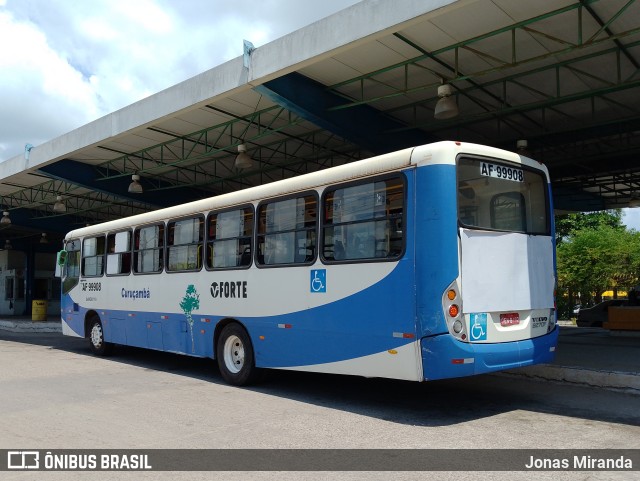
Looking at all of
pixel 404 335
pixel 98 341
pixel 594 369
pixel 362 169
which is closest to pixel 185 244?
pixel 362 169

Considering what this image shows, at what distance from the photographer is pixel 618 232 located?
121ft

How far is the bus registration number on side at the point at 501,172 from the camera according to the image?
24.4ft

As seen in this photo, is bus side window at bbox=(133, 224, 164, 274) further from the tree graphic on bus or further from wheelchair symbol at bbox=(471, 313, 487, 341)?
wheelchair symbol at bbox=(471, 313, 487, 341)

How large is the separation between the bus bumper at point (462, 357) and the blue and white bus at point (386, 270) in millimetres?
16

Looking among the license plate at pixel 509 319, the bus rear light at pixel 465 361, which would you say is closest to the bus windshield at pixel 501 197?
the license plate at pixel 509 319

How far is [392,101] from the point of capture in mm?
14250

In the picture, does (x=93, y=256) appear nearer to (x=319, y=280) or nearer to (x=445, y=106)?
(x=319, y=280)

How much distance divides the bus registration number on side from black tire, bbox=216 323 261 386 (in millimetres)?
4568

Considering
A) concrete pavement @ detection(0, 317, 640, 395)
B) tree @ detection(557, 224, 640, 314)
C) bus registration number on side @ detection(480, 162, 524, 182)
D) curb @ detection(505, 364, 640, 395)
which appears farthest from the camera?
tree @ detection(557, 224, 640, 314)

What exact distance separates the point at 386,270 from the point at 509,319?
5.53 feet

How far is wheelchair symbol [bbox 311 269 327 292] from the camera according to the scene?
8.14 metres

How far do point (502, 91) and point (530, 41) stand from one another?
2.66 metres

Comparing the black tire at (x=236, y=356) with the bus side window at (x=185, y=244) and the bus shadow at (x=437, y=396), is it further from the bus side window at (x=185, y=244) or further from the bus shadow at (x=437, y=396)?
the bus side window at (x=185, y=244)

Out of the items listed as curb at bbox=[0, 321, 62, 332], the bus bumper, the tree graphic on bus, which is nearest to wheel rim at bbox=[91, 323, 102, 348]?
the tree graphic on bus
